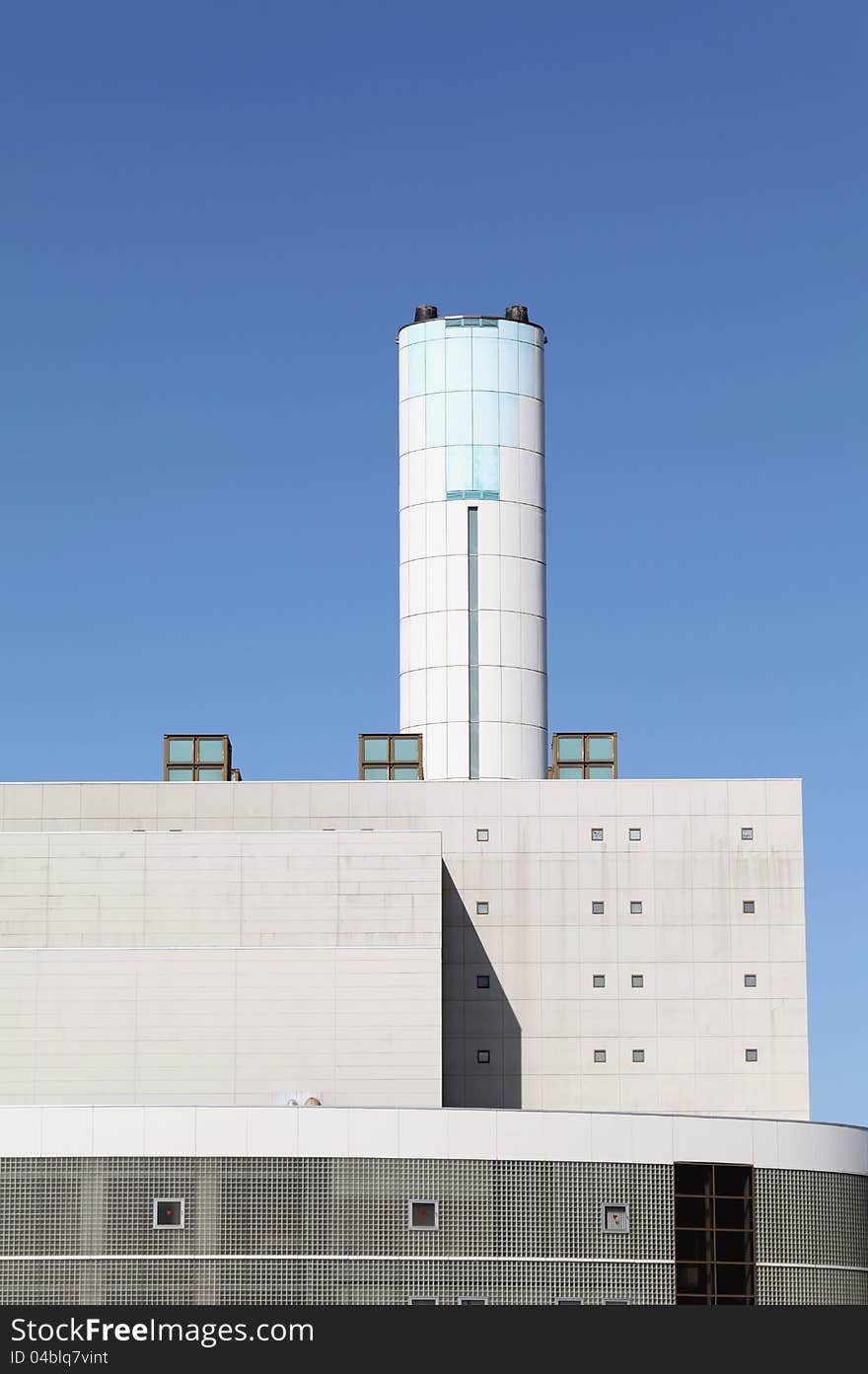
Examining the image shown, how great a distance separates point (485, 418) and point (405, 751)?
14.9 metres

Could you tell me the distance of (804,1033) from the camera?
85562 millimetres

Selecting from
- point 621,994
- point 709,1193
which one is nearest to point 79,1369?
point 709,1193

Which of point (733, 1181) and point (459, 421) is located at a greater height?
point (459, 421)

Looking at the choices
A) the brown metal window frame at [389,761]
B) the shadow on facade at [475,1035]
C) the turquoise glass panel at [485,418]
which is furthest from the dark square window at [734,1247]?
the turquoise glass panel at [485,418]

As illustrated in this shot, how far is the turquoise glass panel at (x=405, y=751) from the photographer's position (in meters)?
91.9

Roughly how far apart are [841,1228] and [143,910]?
84.6 feet

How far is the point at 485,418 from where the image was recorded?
97.5 meters

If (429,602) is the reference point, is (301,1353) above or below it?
below

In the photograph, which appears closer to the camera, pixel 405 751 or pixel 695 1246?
pixel 695 1246

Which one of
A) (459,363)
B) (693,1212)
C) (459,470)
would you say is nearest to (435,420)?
(459,470)

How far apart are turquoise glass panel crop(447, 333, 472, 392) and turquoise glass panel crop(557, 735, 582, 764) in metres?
15.7

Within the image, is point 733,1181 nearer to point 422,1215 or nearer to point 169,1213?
point 422,1215

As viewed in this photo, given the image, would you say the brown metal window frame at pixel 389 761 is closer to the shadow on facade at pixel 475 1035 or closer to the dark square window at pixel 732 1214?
the shadow on facade at pixel 475 1035

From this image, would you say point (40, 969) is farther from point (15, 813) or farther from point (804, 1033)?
point (804, 1033)
